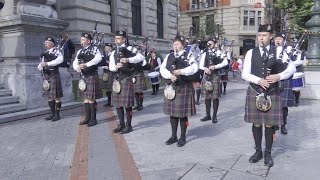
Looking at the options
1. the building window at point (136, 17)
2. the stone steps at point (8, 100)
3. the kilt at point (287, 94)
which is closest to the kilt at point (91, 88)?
A: the stone steps at point (8, 100)

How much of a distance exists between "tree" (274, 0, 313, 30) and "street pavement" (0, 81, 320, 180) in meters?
15.6

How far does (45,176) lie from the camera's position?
4566mm

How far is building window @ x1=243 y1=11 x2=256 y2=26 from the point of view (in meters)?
45.3

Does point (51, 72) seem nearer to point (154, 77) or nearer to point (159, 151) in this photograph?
point (159, 151)

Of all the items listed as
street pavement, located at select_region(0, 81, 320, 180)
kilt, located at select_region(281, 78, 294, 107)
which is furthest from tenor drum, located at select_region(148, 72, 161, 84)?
kilt, located at select_region(281, 78, 294, 107)

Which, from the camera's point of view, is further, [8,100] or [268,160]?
[8,100]

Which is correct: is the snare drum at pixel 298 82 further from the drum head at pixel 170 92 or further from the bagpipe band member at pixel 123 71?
the drum head at pixel 170 92

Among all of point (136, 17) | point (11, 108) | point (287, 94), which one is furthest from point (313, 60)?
point (136, 17)

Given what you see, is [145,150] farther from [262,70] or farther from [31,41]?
[31,41]

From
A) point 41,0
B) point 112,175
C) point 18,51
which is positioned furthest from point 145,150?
point 41,0

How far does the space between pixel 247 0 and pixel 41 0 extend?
39.3 metres

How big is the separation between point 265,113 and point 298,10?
2027 centimetres

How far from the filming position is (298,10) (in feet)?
74.7

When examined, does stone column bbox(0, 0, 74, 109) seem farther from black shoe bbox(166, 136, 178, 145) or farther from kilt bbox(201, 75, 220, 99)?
black shoe bbox(166, 136, 178, 145)
